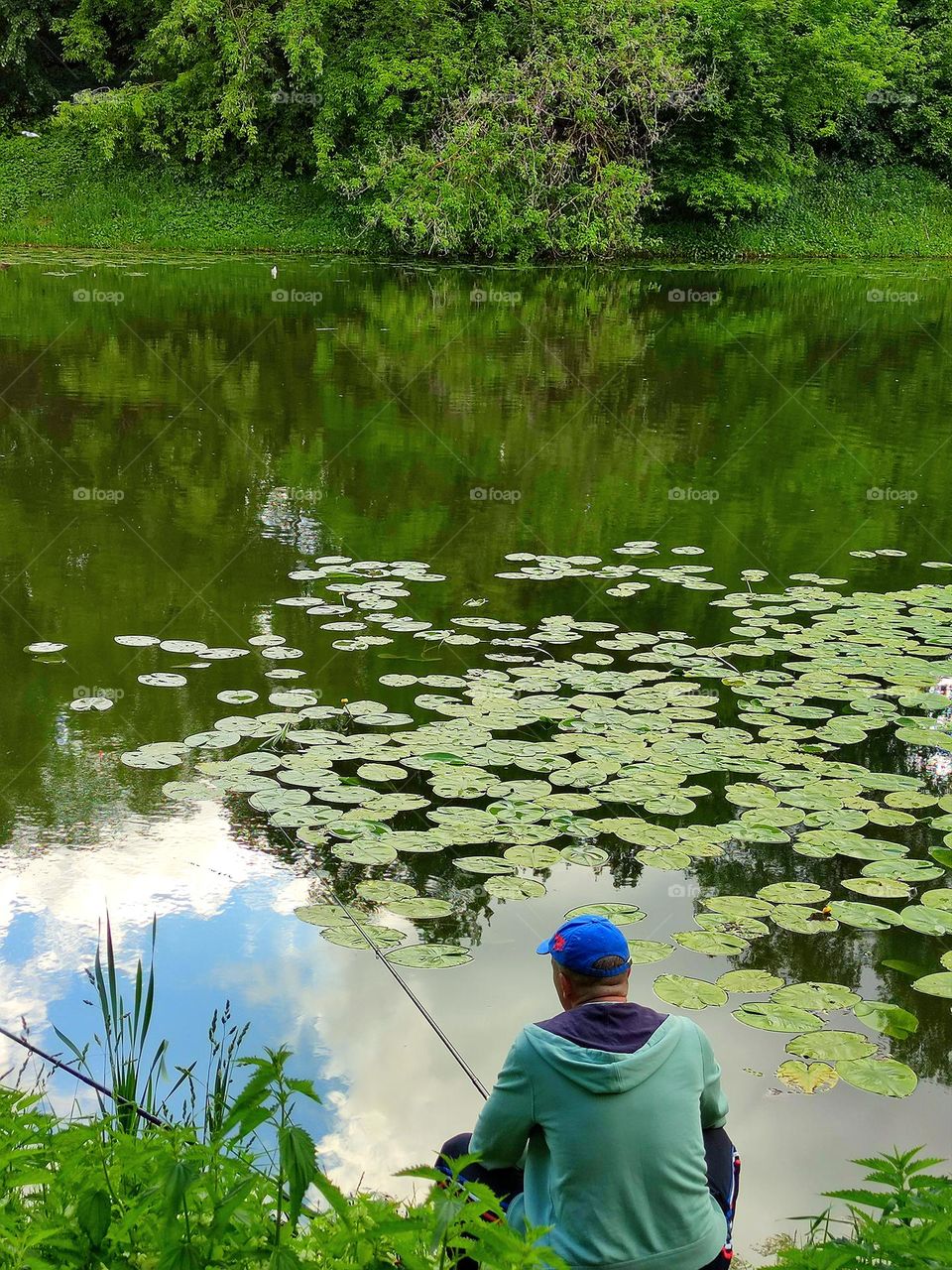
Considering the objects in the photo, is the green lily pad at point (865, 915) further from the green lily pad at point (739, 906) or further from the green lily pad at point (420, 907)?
the green lily pad at point (420, 907)

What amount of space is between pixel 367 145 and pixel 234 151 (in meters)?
3.69

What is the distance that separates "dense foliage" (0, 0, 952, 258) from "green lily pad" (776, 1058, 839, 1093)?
20.1 metres

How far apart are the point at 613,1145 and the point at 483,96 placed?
21.7 meters

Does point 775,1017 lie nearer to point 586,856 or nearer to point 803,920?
point 803,920

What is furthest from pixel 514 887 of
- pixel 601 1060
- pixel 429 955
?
pixel 601 1060

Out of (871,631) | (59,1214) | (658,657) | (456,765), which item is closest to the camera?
(59,1214)

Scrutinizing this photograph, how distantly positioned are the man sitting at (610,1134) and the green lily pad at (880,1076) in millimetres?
1162

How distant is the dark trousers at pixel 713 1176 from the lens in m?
2.37

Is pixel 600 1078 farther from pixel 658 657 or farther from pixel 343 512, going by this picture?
pixel 343 512

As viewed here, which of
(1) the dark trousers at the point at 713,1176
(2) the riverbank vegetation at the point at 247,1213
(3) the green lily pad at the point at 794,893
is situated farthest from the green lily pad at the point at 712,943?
(2) the riverbank vegetation at the point at 247,1213

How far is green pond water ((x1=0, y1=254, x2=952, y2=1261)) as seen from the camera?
360 cm

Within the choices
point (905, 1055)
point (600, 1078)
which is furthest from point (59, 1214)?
point (905, 1055)

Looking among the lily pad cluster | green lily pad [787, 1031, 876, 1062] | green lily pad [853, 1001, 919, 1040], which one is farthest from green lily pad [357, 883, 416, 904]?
green lily pad [853, 1001, 919, 1040]

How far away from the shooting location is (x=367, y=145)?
23.8m
